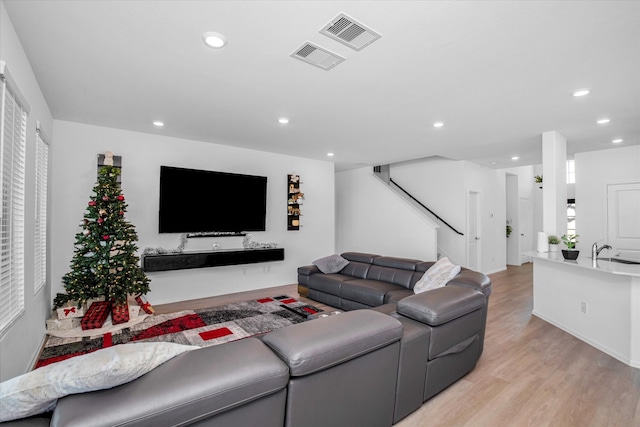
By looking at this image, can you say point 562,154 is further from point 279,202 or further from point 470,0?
point 279,202

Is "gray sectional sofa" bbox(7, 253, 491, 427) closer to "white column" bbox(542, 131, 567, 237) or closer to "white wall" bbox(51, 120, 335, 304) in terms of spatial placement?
"white column" bbox(542, 131, 567, 237)

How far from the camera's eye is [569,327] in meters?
3.74

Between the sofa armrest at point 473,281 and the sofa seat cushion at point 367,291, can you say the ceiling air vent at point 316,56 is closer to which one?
the sofa armrest at point 473,281

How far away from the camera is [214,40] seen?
2.20m

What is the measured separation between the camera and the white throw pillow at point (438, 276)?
3.46 m

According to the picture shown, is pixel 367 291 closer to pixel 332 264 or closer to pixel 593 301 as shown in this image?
pixel 332 264

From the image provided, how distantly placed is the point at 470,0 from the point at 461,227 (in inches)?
222

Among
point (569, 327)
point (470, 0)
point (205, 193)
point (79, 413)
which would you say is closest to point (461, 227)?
point (569, 327)

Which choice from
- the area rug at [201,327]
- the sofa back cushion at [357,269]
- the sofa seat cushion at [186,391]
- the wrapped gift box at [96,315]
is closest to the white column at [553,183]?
the sofa back cushion at [357,269]

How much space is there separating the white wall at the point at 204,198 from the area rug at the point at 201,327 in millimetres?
794

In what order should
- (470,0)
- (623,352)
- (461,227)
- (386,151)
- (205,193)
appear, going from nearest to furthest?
(470,0), (623,352), (205,193), (386,151), (461,227)

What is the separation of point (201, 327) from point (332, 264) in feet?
7.27

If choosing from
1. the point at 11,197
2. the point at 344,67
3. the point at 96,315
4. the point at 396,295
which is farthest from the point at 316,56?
the point at 96,315

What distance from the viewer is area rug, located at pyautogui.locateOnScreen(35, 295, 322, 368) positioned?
318cm
